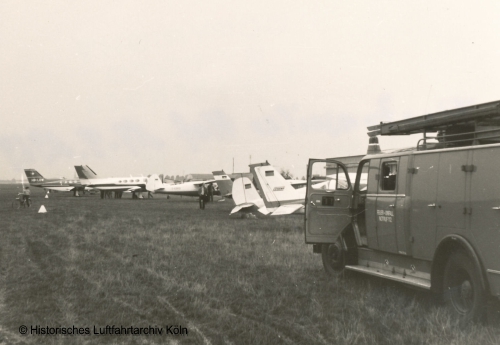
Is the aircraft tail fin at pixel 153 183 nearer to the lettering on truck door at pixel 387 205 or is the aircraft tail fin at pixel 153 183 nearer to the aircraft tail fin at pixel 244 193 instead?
the aircraft tail fin at pixel 244 193

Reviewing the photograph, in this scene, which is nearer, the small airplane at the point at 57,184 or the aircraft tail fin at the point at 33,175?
the small airplane at the point at 57,184

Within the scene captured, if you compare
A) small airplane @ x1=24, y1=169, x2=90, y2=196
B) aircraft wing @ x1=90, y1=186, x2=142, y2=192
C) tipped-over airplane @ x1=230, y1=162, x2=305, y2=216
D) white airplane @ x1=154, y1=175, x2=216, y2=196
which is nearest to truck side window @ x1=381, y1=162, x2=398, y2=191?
tipped-over airplane @ x1=230, y1=162, x2=305, y2=216

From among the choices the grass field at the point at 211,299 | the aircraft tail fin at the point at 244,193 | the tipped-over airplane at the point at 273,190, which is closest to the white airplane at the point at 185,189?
the aircraft tail fin at the point at 244,193

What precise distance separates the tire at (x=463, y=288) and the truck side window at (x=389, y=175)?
1.70 meters

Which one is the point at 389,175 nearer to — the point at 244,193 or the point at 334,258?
the point at 334,258

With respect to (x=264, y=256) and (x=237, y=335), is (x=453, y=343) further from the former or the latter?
(x=264, y=256)

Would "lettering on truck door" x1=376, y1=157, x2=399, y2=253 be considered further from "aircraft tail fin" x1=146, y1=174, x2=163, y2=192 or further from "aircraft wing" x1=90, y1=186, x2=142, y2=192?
"aircraft wing" x1=90, y1=186, x2=142, y2=192

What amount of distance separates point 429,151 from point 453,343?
2662 mm

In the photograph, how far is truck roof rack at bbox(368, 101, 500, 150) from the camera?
21.0ft

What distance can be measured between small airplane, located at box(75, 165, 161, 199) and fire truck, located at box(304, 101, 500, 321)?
47399 millimetres

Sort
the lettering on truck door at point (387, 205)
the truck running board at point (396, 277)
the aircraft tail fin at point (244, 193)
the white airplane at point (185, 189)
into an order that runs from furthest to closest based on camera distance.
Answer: the white airplane at point (185, 189), the aircraft tail fin at point (244, 193), the lettering on truck door at point (387, 205), the truck running board at point (396, 277)

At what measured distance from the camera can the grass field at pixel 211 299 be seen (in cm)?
575

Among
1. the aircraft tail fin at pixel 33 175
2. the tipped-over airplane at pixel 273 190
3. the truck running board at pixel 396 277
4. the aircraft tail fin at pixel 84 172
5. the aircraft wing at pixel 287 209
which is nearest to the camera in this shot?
the truck running board at pixel 396 277

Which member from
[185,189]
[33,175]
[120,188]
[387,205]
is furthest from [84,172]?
[387,205]
